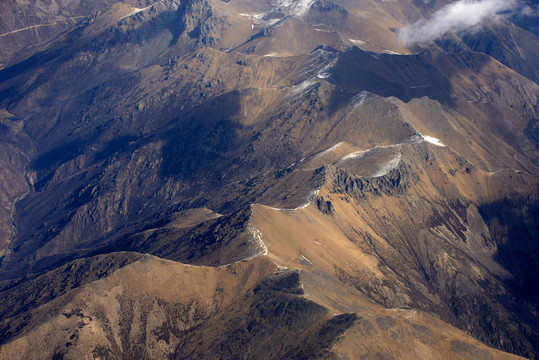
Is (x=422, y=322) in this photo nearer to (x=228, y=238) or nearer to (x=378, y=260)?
(x=378, y=260)

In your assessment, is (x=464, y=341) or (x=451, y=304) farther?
(x=451, y=304)

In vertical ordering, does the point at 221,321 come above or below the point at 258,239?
below

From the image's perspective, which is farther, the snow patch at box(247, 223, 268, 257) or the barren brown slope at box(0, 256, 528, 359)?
the snow patch at box(247, 223, 268, 257)

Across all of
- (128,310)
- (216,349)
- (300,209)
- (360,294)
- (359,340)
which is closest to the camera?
(359,340)

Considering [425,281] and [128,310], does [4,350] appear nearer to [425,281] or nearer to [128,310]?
[128,310]

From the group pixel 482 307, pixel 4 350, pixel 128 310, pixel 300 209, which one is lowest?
pixel 482 307

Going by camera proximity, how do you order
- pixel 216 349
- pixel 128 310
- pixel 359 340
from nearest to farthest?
1. pixel 359 340
2. pixel 216 349
3. pixel 128 310

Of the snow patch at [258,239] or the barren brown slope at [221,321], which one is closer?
the barren brown slope at [221,321]

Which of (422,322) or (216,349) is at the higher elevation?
(216,349)

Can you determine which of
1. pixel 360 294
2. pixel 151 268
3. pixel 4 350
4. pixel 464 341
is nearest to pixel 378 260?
pixel 360 294

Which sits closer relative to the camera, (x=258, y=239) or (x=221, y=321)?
(x=221, y=321)
